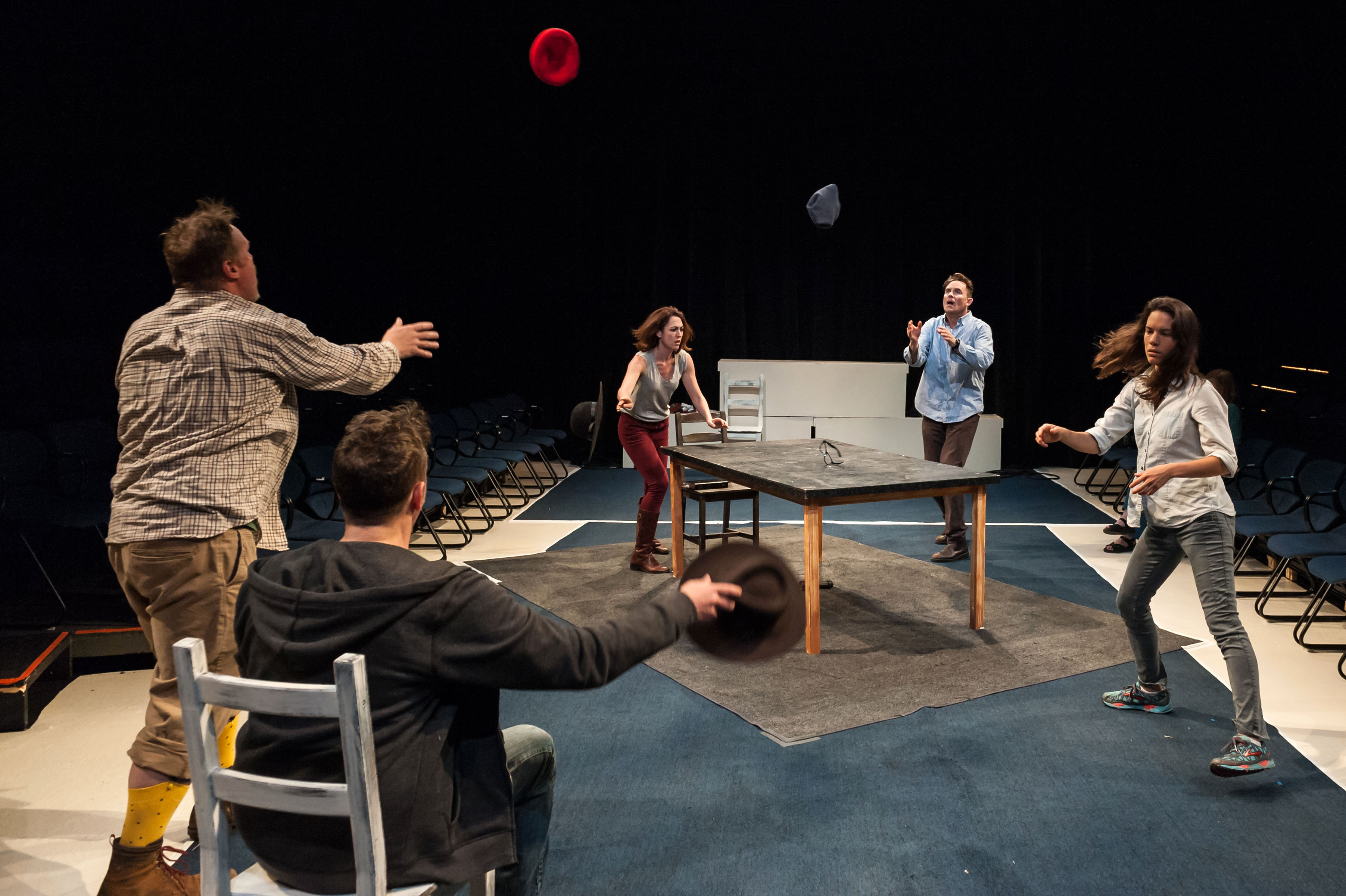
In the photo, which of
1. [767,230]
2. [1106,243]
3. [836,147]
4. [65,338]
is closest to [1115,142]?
[1106,243]

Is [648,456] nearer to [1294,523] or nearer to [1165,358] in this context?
[1165,358]

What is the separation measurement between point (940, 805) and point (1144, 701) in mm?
1141

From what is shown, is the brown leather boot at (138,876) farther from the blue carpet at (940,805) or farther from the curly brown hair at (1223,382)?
the curly brown hair at (1223,382)

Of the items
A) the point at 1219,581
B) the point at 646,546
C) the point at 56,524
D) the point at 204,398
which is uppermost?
the point at 204,398

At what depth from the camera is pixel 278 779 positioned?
1.41 metres

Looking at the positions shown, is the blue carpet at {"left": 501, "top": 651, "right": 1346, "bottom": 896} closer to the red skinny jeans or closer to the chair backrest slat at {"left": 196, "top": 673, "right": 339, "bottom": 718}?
the chair backrest slat at {"left": 196, "top": 673, "right": 339, "bottom": 718}

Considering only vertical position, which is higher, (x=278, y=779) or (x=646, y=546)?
(x=278, y=779)

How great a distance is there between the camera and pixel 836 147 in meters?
9.87

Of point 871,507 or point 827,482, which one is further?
point 871,507

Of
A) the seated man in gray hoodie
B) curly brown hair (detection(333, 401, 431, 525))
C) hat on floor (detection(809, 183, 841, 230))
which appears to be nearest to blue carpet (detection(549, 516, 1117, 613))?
the seated man in gray hoodie

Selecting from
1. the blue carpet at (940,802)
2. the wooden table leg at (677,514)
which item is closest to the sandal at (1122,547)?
the blue carpet at (940,802)

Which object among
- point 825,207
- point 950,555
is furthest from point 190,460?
point 825,207

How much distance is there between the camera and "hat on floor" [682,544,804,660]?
1572mm

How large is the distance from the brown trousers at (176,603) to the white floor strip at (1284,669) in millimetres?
2965
